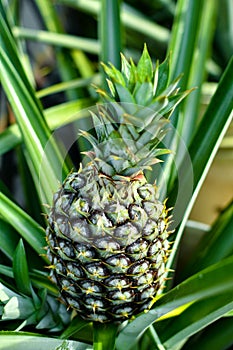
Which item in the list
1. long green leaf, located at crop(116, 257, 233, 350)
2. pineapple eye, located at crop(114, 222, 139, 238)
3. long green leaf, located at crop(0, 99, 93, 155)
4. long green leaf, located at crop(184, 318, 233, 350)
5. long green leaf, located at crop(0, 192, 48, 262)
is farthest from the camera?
long green leaf, located at crop(0, 99, 93, 155)

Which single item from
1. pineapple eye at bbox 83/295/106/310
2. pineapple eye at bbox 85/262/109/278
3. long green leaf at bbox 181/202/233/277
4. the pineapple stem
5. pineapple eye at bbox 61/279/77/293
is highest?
pineapple eye at bbox 85/262/109/278

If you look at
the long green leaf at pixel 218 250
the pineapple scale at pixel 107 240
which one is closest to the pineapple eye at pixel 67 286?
the pineapple scale at pixel 107 240

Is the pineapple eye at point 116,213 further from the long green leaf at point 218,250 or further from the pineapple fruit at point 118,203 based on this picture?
the long green leaf at point 218,250

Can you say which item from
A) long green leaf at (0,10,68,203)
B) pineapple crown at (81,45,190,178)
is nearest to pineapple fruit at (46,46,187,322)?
pineapple crown at (81,45,190,178)

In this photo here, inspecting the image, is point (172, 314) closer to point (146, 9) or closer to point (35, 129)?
point (35, 129)

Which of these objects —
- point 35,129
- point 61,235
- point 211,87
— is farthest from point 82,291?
point 211,87

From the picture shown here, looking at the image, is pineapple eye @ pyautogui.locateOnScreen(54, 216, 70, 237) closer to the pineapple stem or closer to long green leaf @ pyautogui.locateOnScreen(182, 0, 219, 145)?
the pineapple stem

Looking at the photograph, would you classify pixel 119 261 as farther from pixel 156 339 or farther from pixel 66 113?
pixel 66 113
